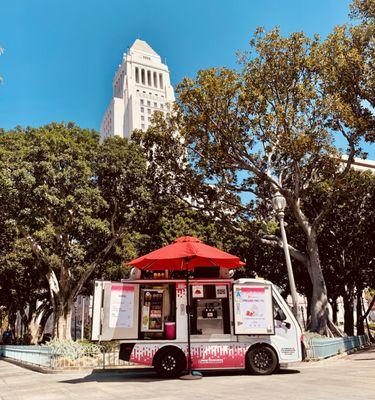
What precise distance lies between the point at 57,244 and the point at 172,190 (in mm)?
7851

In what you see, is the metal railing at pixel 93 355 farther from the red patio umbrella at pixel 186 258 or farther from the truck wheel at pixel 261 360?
the red patio umbrella at pixel 186 258

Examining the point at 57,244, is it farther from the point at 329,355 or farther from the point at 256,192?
the point at 329,355

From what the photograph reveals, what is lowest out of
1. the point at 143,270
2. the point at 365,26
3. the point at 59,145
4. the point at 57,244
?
the point at 143,270

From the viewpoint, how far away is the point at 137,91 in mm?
124375

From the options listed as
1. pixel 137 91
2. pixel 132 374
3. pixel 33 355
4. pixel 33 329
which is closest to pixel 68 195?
pixel 33 355

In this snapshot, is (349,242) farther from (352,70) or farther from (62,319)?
(62,319)

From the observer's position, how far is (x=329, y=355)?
14453 mm

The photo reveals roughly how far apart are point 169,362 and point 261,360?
253 centimetres

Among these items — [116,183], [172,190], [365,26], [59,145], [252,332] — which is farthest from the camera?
[172,190]

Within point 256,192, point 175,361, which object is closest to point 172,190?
point 256,192

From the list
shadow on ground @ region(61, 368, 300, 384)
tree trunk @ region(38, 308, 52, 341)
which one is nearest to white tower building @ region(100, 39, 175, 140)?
tree trunk @ region(38, 308, 52, 341)

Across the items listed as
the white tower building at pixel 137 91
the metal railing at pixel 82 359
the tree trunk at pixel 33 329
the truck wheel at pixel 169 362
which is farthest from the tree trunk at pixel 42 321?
the white tower building at pixel 137 91

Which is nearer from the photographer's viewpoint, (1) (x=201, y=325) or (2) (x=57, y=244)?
(1) (x=201, y=325)

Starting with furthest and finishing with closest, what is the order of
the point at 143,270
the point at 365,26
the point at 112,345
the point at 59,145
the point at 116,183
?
1. the point at 116,183
2. the point at 59,145
3. the point at 365,26
4. the point at 112,345
5. the point at 143,270
